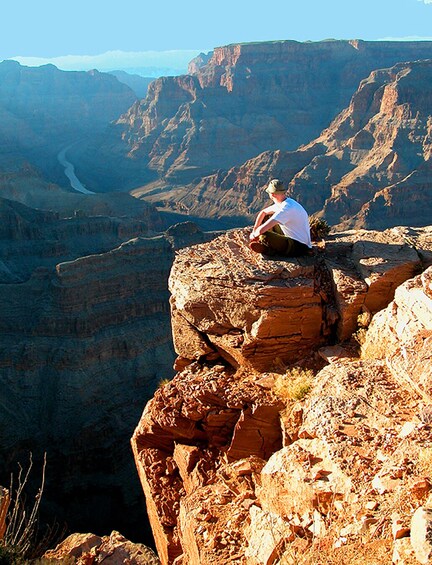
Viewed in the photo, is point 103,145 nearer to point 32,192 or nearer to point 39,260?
point 32,192

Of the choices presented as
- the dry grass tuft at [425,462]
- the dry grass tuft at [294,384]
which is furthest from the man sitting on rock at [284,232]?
the dry grass tuft at [425,462]

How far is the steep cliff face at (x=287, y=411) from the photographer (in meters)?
5.88

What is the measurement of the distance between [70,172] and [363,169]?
54.5 m

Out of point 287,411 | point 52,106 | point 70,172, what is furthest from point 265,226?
point 52,106

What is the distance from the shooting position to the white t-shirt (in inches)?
397

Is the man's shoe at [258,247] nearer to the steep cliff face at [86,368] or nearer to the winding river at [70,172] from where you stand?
the steep cliff face at [86,368]

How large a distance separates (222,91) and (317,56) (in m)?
20.9

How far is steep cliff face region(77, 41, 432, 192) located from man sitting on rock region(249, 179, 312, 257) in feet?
313

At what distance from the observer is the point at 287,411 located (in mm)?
8281

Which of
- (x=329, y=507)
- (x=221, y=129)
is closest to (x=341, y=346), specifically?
(x=329, y=507)

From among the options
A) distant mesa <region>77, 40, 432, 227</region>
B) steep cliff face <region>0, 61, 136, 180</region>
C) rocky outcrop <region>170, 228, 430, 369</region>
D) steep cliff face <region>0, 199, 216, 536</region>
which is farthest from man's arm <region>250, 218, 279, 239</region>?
steep cliff face <region>0, 61, 136, 180</region>

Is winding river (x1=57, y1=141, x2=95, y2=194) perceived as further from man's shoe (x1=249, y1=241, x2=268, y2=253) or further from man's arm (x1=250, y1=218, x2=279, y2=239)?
man's arm (x1=250, y1=218, x2=279, y2=239)

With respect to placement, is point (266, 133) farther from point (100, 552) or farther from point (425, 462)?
point (425, 462)

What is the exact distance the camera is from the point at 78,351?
30.7 meters
